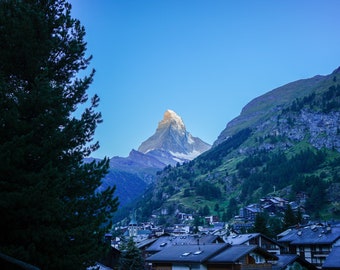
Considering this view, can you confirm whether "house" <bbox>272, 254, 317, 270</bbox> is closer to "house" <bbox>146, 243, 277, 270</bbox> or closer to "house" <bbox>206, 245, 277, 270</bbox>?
"house" <bbox>146, 243, 277, 270</bbox>

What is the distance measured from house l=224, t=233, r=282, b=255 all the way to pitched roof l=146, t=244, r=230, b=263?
21.4 m

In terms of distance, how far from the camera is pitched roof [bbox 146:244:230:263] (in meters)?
58.4

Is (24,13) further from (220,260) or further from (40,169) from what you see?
(220,260)

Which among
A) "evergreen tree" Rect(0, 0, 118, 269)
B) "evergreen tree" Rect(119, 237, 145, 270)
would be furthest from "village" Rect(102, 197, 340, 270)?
"evergreen tree" Rect(0, 0, 118, 269)

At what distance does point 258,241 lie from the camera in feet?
283

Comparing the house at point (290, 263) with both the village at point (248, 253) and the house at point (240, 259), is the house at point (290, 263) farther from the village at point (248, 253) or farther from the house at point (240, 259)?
the house at point (240, 259)

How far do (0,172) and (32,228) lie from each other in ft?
9.18

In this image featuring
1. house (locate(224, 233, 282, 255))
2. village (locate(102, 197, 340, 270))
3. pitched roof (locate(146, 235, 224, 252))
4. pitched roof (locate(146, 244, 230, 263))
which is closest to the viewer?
village (locate(102, 197, 340, 270))

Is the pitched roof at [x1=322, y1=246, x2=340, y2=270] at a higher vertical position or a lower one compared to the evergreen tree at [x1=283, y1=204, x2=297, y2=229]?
lower

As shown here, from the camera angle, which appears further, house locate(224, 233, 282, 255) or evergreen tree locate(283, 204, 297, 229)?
evergreen tree locate(283, 204, 297, 229)

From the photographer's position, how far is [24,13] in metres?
19.3

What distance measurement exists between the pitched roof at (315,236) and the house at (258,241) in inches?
116

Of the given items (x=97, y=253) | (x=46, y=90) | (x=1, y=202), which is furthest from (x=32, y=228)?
(x=46, y=90)

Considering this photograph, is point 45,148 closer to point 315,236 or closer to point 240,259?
point 240,259
